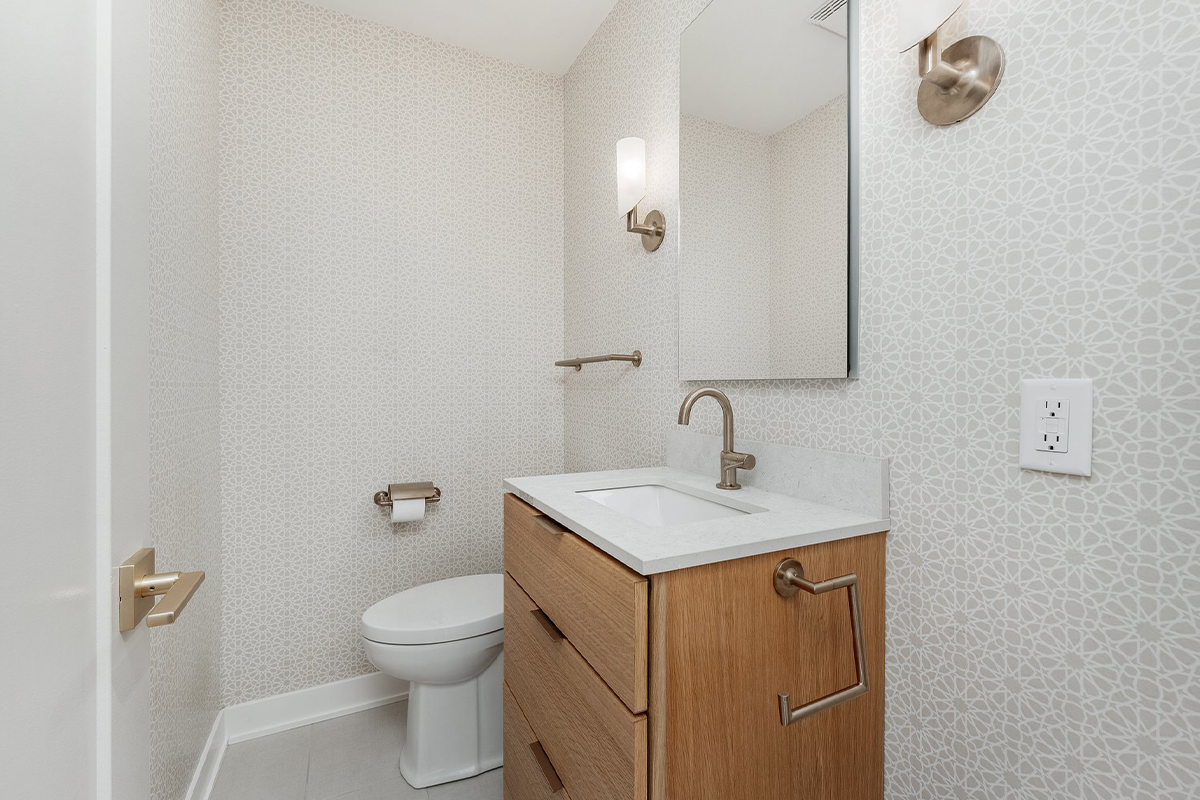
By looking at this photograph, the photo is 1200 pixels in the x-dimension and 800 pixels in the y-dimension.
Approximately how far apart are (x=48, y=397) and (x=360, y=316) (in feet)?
5.44

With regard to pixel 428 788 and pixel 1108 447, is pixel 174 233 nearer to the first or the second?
pixel 428 788

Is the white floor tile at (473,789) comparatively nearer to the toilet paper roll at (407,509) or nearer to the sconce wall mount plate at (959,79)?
the toilet paper roll at (407,509)

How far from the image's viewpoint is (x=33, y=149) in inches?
14.8

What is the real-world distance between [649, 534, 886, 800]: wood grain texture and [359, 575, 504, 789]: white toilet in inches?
35.9

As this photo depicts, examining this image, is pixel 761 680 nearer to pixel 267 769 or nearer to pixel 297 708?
pixel 267 769

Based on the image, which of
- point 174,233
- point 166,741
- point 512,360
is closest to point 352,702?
point 166,741

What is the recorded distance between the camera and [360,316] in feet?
6.39

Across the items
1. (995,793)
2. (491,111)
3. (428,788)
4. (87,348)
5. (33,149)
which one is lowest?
(428,788)

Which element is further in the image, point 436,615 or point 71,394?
point 436,615

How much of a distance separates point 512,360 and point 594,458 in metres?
0.55

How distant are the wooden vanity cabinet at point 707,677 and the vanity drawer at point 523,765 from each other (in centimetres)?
1

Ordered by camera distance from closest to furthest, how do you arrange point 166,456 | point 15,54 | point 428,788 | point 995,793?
point 15,54, point 995,793, point 166,456, point 428,788

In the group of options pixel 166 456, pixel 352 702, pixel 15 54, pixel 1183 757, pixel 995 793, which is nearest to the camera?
pixel 15 54

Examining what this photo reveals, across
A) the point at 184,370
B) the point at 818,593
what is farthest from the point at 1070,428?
the point at 184,370
